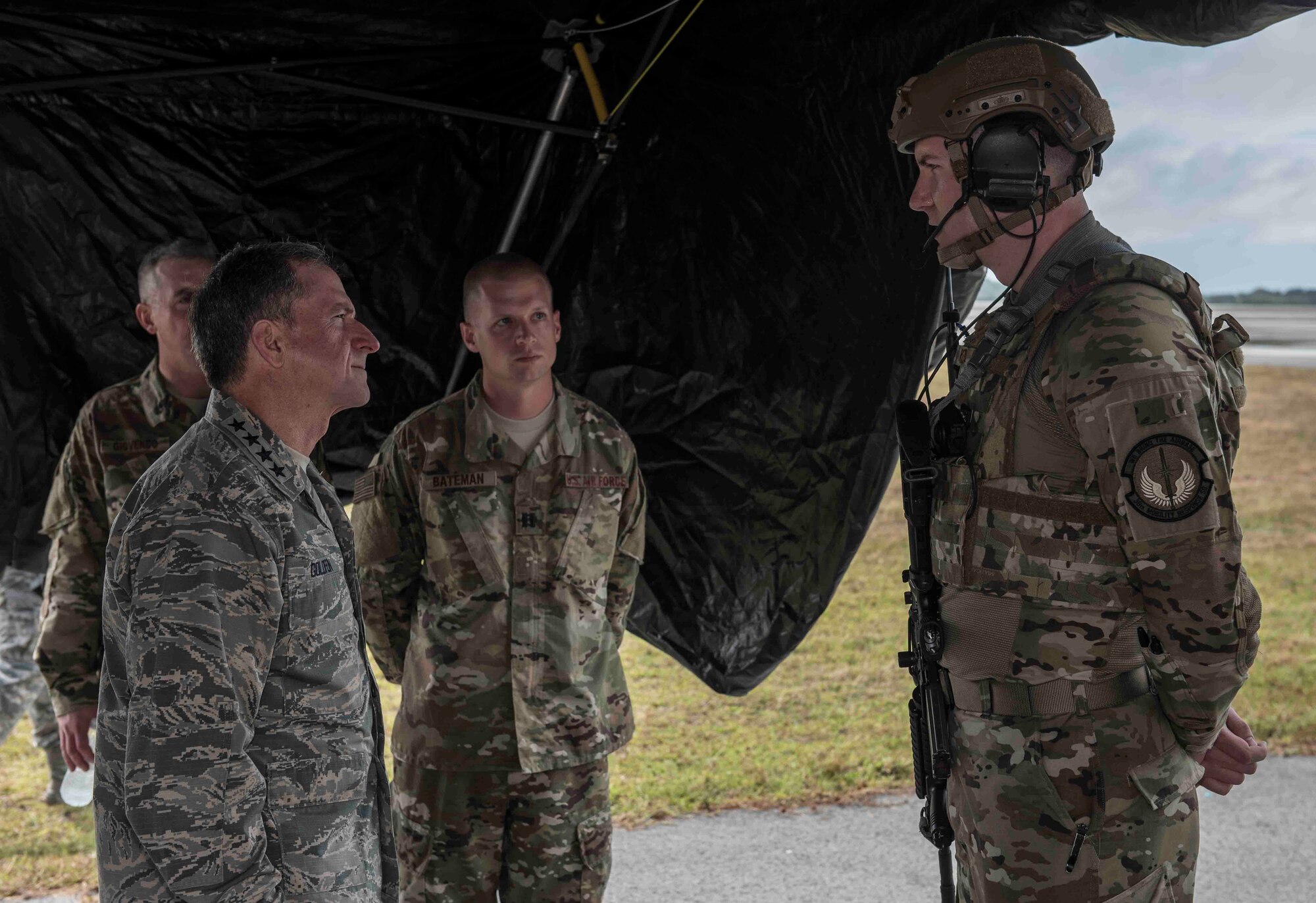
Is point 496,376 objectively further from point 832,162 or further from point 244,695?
point 244,695

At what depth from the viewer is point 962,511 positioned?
200cm

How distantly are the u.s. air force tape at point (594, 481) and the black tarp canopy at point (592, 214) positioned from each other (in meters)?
0.54

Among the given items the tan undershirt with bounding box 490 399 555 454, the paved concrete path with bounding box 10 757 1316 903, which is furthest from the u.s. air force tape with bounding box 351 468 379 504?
the paved concrete path with bounding box 10 757 1316 903

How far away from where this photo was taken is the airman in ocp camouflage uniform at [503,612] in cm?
279

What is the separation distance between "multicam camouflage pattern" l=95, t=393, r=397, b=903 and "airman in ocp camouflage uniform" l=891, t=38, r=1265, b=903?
3.48 ft

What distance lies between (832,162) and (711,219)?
1.31ft

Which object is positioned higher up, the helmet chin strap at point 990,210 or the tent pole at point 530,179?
the tent pole at point 530,179

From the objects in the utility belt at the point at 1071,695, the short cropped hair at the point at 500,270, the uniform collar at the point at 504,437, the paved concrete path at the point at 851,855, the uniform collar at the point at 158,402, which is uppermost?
the short cropped hair at the point at 500,270

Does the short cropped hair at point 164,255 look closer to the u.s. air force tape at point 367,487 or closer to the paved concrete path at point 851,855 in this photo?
the u.s. air force tape at point 367,487

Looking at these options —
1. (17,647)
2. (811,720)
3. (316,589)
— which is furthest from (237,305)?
(811,720)

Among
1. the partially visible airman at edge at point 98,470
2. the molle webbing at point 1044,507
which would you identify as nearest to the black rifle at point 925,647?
the molle webbing at point 1044,507

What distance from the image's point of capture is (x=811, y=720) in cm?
643

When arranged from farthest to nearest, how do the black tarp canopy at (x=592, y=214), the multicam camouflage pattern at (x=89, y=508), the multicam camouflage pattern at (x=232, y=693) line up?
the black tarp canopy at (x=592, y=214), the multicam camouflage pattern at (x=89, y=508), the multicam camouflage pattern at (x=232, y=693)

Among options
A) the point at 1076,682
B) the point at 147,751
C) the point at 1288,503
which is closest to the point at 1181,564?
the point at 1076,682
